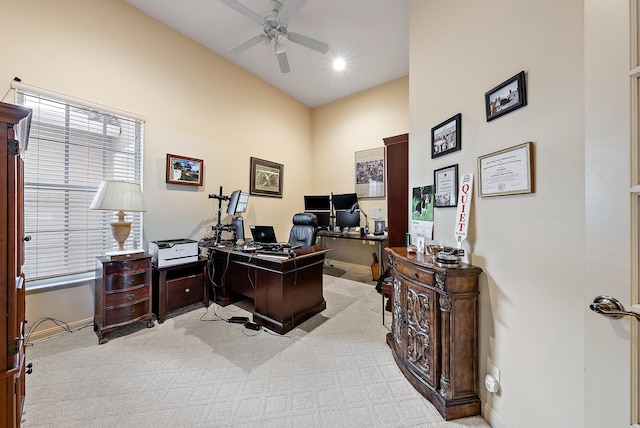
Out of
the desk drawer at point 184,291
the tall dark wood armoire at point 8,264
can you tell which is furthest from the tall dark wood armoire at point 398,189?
the tall dark wood armoire at point 8,264

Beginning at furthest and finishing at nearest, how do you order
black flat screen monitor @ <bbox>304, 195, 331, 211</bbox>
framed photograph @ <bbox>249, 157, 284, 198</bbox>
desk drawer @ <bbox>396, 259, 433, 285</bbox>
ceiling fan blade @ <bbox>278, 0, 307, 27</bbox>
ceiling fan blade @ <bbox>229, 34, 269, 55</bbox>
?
black flat screen monitor @ <bbox>304, 195, 331, 211</bbox>
framed photograph @ <bbox>249, 157, 284, 198</bbox>
ceiling fan blade @ <bbox>229, 34, 269, 55</bbox>
ceiling fan blade @ <bbox>278, 0, 307, 27</bbox>
desk drawer @ <bbox>396, 259, 433, 285</bbox>

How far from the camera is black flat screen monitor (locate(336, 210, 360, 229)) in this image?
14.7 ft

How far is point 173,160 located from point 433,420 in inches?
146

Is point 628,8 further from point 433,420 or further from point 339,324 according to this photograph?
point 339,324

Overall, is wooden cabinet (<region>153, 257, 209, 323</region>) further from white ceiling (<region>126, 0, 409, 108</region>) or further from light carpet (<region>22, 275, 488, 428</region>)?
white ceiling (<region>126, 0, 409, 108</region>)

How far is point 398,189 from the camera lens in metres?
3.01

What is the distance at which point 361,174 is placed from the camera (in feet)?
15.5

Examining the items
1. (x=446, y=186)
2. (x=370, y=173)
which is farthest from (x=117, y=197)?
(x=370, y=173)

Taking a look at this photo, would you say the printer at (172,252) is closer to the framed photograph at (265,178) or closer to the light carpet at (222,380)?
the light carpet at (222,380)

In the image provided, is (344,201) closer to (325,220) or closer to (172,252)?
(325,220)

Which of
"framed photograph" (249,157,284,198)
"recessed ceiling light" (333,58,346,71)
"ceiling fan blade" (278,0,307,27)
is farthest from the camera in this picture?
"framed photograph" (249,157,284,198)

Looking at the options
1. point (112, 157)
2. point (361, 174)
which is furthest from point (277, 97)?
point (112, 157)

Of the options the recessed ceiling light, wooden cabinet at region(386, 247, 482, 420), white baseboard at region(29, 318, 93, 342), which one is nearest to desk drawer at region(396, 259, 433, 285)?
wooden cabinet at region(386, 247, 482, 420)

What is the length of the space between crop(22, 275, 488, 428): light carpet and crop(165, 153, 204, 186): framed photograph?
1805 millimetres
